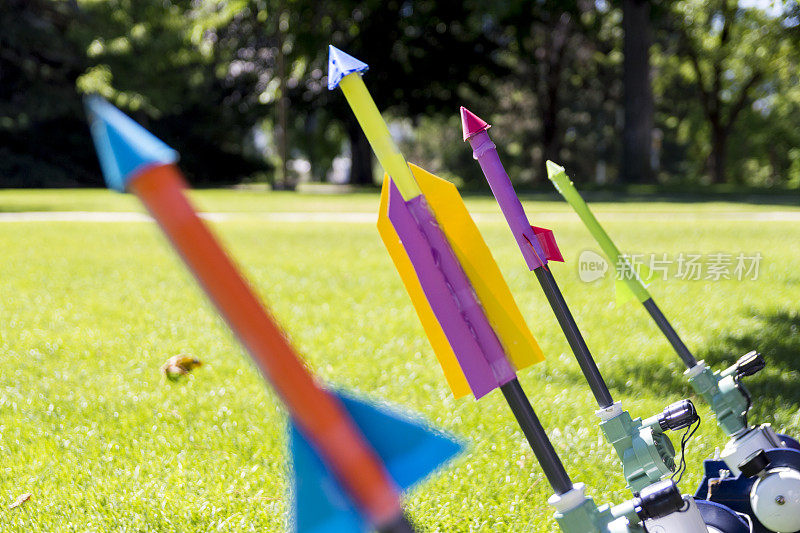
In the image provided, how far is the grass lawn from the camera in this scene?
2.61m

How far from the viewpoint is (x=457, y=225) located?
1.43 metres

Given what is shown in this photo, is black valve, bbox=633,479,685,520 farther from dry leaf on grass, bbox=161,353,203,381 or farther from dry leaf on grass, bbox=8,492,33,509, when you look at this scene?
dry leaf on grass, bbox=161,353,203,381

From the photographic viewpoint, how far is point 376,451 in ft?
3.48

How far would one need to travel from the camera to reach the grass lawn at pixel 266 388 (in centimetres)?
261

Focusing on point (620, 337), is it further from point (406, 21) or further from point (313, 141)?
point (313, 141)

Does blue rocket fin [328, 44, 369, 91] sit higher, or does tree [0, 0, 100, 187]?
blue rocket fin [328, 44, 369, 91]

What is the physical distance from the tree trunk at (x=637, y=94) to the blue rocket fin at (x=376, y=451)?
23877mm

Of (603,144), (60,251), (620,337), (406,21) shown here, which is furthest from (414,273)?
(603,144)

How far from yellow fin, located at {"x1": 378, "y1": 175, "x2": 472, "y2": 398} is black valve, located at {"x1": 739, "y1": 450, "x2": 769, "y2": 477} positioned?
3.12 ft

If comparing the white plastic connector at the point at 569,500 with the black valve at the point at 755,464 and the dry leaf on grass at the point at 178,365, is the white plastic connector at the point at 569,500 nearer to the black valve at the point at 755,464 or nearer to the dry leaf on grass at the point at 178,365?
the black valve at the point at 755,464

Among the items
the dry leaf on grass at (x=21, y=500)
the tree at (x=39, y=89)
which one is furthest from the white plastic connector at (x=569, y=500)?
the tree at (x=39, y=89)

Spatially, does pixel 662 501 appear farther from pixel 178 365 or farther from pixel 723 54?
pixel 723 54

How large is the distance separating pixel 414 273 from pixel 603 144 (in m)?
49.7

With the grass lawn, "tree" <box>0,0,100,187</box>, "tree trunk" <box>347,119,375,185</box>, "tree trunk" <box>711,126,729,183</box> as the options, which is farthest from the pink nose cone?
"tree trunk" <box>711,126,729,183</box>
